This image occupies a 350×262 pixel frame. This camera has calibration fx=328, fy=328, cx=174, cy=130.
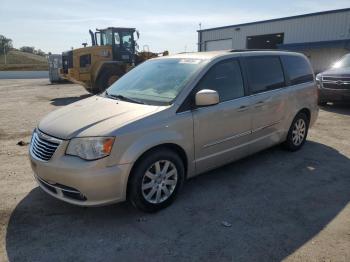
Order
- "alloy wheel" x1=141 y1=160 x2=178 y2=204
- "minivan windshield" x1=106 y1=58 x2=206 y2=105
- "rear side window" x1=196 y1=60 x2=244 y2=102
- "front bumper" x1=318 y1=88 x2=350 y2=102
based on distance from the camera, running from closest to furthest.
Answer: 1. "alloy wheel" x1=141 y1=160 x2=178 y2=204
2. "minivan windshield" x1=106 y1=58 x2=206 y2=105
3. "rear side window" x1=196 y1=60 x2=244 y2=102
4. "front bumper" x1=318 y1=88 x2=350 y2=102

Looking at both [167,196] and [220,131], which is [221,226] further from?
[220,131]

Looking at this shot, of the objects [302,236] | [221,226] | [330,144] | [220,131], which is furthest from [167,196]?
[330,144]

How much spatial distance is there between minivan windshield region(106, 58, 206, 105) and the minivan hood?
0.74 feet

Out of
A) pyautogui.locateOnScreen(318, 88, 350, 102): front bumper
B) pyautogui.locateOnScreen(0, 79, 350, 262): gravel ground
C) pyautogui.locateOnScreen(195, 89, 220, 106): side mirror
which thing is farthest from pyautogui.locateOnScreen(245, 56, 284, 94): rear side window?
pyautogui.locateOnScreen(318, 88, 350, 102): front bumper

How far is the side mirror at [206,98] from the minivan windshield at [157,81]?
26cm

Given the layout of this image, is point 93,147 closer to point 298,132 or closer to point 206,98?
point 206,98

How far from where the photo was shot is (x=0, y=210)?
379cm

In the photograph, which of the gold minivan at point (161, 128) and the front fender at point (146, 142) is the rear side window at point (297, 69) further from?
the front fender at point (146, 142)

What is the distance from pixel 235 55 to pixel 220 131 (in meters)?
1.16

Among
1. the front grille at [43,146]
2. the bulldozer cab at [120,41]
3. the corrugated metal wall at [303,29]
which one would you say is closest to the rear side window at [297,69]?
the front grille at [43,146]

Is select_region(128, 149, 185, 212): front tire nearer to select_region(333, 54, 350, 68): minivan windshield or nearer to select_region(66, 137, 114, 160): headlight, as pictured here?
select_region(66, 137, 114, 160): headlight

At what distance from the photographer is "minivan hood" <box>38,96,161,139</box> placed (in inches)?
132

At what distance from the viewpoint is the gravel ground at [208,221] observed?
3037 millimetres

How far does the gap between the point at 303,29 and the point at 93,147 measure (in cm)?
2373
